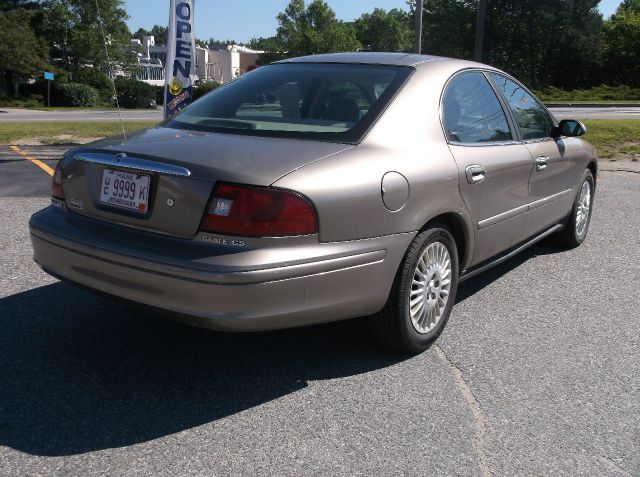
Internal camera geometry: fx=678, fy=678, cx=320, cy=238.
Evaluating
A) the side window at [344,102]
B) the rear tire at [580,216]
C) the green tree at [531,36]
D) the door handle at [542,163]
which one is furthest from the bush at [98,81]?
the side window at [344,102]

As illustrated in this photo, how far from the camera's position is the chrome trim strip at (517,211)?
3969 mm

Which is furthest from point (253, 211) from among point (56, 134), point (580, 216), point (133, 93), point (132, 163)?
point (133, 93)

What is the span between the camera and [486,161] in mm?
3939

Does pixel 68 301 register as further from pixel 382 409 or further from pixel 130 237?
pixel 382 409

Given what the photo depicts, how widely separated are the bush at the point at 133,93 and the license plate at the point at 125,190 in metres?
42.2

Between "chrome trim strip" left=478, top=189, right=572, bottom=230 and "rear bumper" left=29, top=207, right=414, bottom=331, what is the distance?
89 centimetres

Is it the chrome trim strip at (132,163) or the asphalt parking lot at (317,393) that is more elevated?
the chrome trim strip at (132,163)

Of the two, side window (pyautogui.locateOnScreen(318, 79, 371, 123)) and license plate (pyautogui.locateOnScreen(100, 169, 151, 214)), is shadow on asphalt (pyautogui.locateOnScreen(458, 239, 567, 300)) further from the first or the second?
license plate (pyautogui.locateOnScreen(100, 169, 151, 214))

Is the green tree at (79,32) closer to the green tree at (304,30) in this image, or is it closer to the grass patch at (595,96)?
the green tree at (304,30)

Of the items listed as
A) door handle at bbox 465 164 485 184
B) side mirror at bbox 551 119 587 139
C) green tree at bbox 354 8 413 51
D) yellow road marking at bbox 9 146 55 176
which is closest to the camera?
door handle at bbox 465 164 485 184

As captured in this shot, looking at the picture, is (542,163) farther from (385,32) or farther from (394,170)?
(385,32)

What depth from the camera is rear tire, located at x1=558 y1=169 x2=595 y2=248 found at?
572 centimetres

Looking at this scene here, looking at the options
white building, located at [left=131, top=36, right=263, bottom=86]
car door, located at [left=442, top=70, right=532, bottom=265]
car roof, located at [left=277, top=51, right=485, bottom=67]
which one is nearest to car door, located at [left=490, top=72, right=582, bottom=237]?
car door, located at [left=442, top=70, right=532, bottom=265]

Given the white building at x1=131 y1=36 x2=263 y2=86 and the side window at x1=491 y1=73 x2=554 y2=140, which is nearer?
the side window at x1=491 y1=73 x2=554 y2=140
